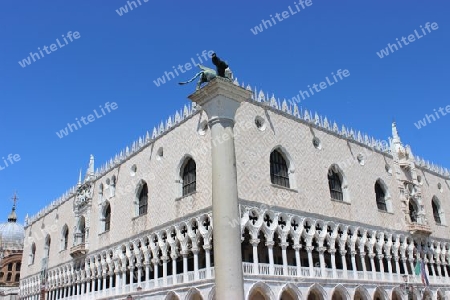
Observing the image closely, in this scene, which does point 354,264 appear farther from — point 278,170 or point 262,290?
point 262,290

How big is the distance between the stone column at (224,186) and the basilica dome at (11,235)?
51150mm

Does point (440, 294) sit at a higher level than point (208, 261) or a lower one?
lower

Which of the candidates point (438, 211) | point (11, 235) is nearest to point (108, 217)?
point (438, 211)

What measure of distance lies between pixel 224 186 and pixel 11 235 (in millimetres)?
55929

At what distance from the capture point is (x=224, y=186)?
9.33m

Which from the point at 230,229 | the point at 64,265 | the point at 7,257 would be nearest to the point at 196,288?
the point at 230,229

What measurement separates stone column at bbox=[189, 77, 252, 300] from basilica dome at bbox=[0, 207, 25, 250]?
168 ft

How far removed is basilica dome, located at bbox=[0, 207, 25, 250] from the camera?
178 ft

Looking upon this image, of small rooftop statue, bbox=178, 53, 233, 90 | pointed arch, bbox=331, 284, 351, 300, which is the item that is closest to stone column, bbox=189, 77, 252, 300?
small rooftop statue, bbox=178, 53, 233, 90

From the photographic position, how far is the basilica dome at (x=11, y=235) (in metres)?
54.2

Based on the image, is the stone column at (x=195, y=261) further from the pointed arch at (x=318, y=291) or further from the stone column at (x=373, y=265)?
the stone column at (x=373, y=265)

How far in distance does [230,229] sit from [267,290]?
913 cm

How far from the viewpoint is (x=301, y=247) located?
19625 mm

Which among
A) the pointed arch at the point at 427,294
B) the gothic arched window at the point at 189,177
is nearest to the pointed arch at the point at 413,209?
the pointed arch at the point at 427,294
